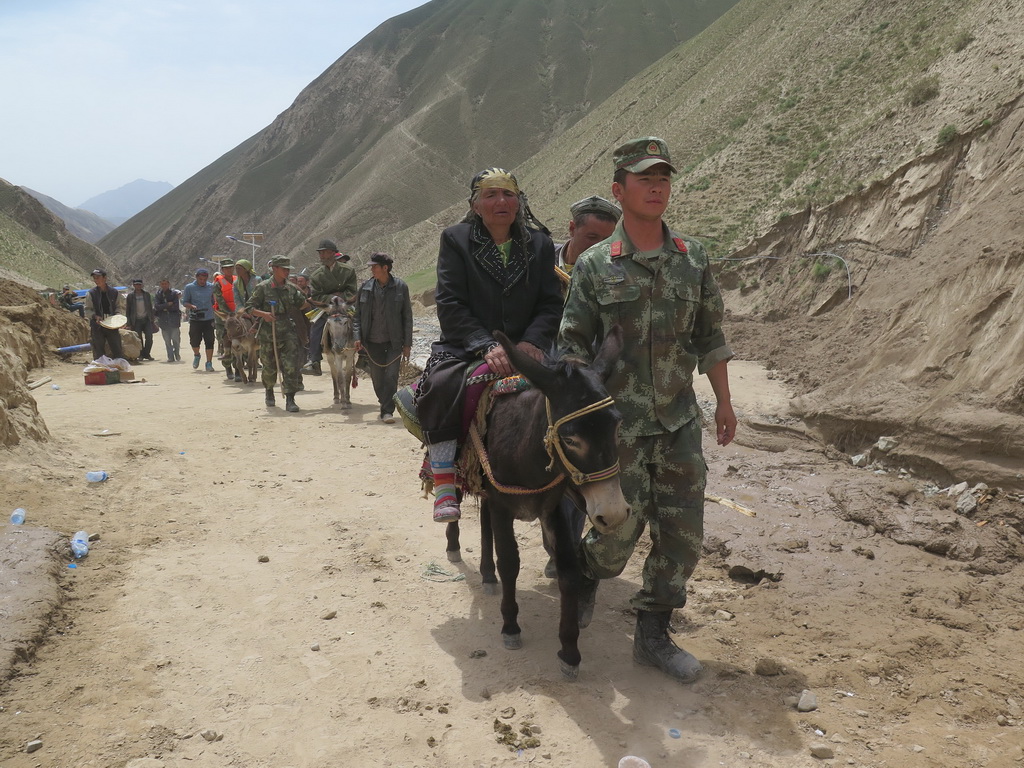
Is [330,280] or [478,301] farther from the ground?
[330,280]

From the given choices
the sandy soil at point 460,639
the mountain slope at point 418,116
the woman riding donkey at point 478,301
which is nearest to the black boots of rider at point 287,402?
the sandy soil at point 460,639

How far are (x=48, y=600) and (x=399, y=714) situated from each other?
2383mm

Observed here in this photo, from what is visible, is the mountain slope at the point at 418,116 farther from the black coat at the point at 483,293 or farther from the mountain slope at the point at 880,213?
the black coat at the point at 483,293

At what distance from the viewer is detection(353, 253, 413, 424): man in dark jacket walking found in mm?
9945

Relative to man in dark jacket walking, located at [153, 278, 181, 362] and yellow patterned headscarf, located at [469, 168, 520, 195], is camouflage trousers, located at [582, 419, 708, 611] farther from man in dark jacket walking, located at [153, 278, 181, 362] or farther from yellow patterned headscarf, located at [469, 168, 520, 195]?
man in dark jacket walking, located at [153, 278, 181, 362]

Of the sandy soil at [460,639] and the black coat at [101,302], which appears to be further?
the black coat at [101,302]

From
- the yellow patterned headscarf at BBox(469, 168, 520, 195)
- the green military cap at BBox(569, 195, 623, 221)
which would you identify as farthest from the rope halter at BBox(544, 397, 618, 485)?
the green military cap at BBox(569, 195, 623, 221)

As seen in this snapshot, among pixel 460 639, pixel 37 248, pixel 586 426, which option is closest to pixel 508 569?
pixel 460 639

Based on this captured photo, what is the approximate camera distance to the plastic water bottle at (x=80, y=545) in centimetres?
518

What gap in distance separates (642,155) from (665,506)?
5.66 feet

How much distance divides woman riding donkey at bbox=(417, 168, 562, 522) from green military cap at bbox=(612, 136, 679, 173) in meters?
0.88

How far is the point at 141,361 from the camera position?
58.1ft

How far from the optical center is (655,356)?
3.57 metres

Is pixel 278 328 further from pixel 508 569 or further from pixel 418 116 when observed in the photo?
pixel 418 116
